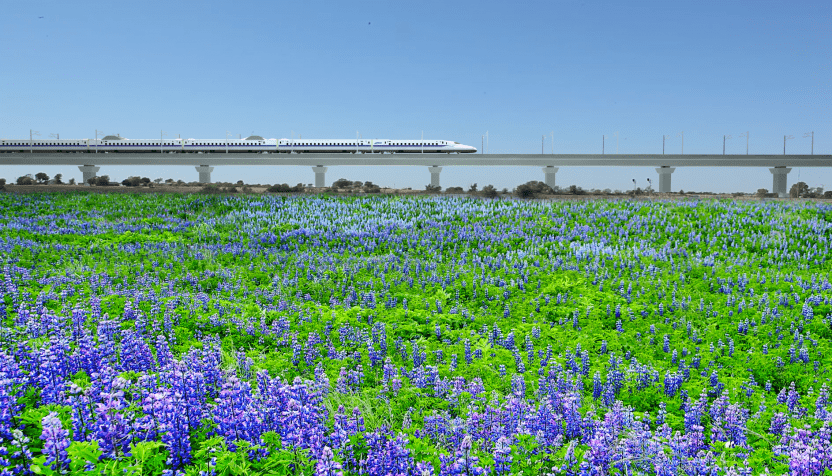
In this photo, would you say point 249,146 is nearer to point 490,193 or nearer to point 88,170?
point 88,170

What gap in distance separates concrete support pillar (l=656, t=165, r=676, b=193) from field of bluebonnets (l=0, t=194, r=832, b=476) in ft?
199

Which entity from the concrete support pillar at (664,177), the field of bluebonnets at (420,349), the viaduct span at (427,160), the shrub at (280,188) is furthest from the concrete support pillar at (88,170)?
the concrete support pillar at (664,177)

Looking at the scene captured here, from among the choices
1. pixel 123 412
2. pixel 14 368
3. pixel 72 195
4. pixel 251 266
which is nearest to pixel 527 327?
pixel 123 412

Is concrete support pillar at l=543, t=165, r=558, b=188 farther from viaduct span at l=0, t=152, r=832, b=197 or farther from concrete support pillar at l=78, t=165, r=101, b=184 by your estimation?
concrete support pillar at l=78, t=165, r=101, b=184

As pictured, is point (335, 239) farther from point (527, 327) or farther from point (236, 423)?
point (236, 423)

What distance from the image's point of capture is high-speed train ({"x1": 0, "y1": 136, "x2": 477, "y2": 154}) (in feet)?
234

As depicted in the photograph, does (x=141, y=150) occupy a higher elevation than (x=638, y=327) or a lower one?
higher

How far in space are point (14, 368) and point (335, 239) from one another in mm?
12716

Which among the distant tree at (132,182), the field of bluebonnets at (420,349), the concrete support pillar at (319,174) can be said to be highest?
the concrete support pillar at (319,174)

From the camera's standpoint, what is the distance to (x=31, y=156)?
235ft

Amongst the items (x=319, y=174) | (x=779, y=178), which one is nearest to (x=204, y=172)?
(x=319, y=174)

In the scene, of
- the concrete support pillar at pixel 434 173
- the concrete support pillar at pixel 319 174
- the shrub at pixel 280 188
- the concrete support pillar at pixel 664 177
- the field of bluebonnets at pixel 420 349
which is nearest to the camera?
the field of bluebonnets at pixel 420 349

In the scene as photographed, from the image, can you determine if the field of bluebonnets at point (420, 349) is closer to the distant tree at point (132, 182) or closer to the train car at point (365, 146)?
the distant tree at point (132, 182)

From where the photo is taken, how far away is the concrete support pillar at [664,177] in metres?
75.1
